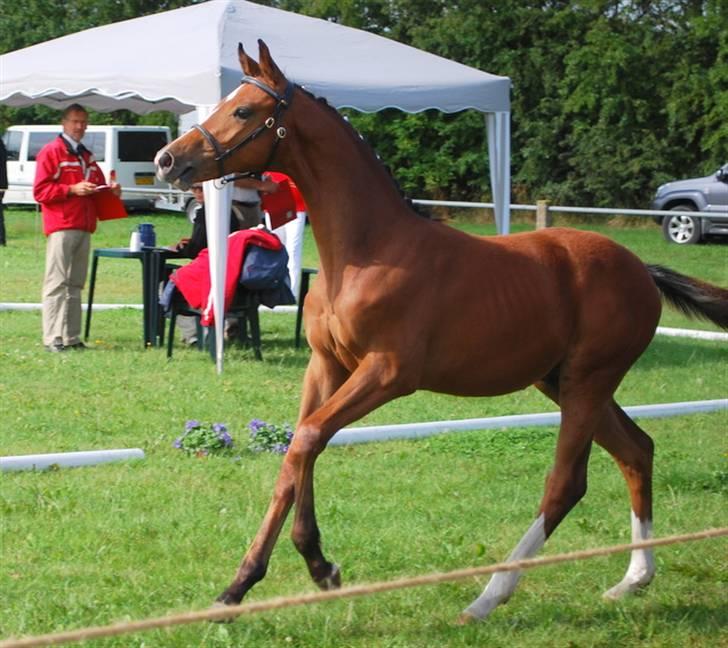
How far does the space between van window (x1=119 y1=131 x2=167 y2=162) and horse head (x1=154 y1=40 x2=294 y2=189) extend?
27713 mm

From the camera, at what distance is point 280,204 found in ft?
42.2

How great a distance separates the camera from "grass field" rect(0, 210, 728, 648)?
530 centimetres

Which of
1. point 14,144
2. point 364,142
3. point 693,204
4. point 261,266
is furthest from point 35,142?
point 364,142

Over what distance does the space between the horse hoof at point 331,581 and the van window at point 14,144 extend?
97.5 feet

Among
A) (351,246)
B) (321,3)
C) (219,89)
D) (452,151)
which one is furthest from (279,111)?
(321,3)

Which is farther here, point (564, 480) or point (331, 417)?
point (564, 480)

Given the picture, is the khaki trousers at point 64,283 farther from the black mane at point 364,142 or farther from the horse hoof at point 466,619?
the horse hoof at point 466,619

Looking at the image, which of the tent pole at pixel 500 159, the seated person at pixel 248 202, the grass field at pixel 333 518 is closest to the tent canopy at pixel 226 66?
the tent pole at pixel 500 159

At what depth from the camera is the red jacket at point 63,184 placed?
12000 millimetres

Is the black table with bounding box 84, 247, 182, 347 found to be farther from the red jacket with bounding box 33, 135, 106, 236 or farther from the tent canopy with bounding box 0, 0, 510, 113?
the tent canopy with bounding box 0, 0, 510, 113

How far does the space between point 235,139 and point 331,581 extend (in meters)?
1.84

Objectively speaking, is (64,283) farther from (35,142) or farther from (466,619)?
(35,142)

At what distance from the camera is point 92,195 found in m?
12.3

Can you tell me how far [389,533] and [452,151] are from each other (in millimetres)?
27216
